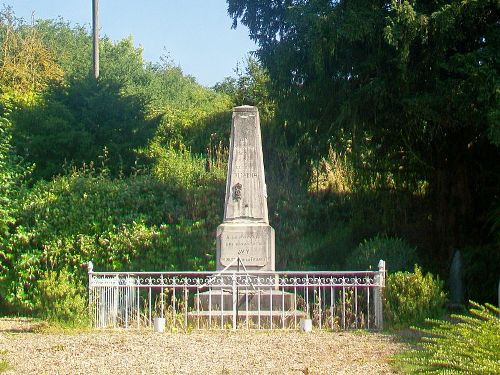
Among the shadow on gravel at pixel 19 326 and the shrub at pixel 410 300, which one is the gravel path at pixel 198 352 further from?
the shrub at pixel 410 300

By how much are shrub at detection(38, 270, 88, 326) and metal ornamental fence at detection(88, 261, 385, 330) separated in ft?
0.65

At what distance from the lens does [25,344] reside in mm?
10617

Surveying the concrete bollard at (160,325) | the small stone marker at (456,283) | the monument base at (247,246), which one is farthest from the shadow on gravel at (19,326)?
the small stone marker at (456,283)

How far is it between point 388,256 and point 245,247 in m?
2.99

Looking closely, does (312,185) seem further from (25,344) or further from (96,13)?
(25,344)

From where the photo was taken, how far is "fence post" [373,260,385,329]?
42.6ft

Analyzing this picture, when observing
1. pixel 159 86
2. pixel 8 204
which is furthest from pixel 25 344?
pixel 159 86

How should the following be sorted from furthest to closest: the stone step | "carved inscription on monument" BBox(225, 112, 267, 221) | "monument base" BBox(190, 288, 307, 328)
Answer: "carved inscription on monument" BBox(225, 112, 267, 221), the stone step, "monument base" BBox(190, 288, 307, 328)

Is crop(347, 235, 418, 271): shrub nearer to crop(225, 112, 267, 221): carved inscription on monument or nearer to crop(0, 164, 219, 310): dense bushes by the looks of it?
crop(225, 112, 267, 221): carved inscription on monument

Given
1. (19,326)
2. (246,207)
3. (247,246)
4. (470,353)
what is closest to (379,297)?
(247,246)

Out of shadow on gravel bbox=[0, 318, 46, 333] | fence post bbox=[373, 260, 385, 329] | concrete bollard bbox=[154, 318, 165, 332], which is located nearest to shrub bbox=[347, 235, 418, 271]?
→ fence post bbox=[373, 260, 385, 329]

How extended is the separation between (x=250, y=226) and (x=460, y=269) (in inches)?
154

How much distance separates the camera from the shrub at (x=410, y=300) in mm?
12906

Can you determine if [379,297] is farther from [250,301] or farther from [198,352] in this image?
[198,352]
